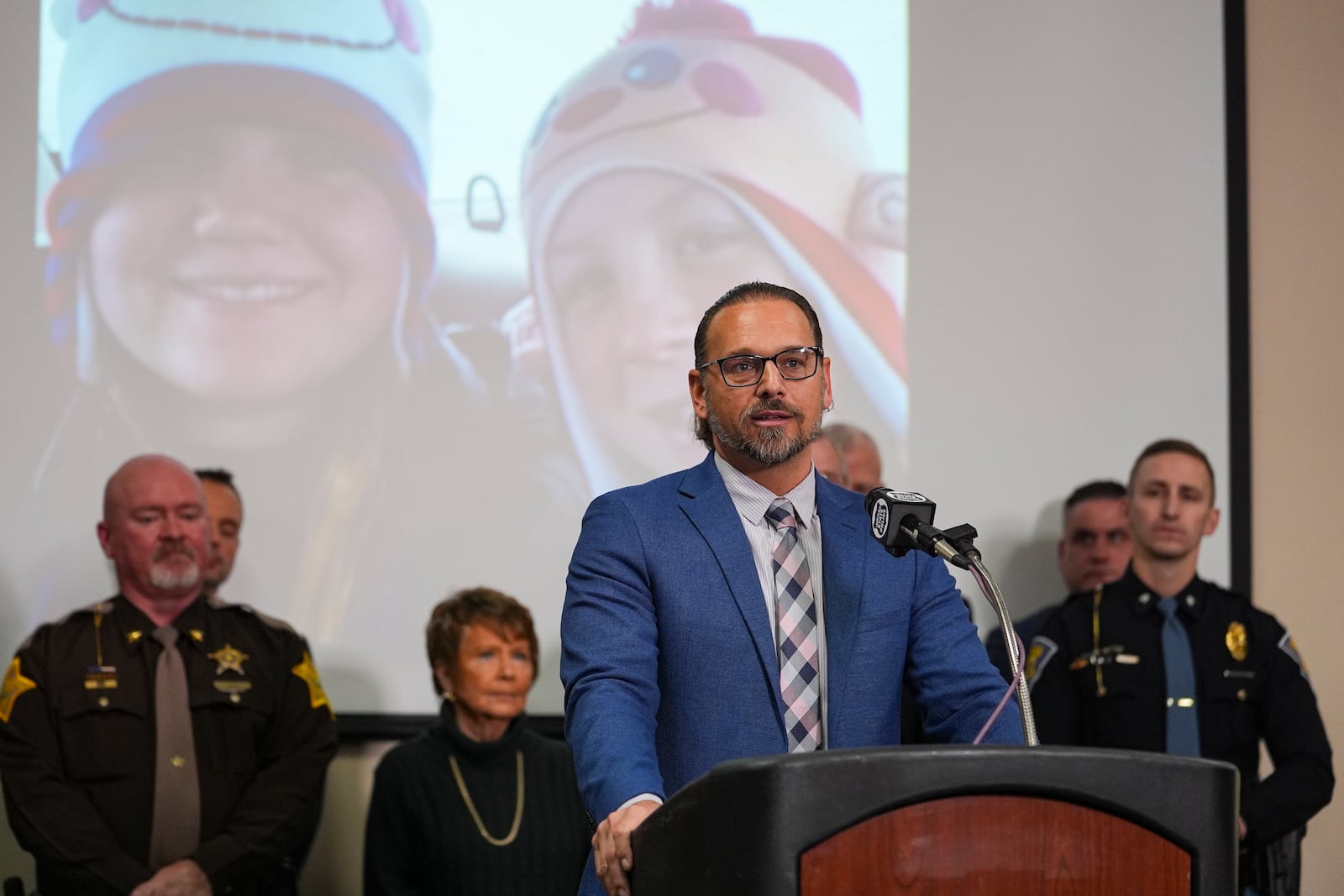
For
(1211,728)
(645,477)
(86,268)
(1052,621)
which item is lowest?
(1211,728)

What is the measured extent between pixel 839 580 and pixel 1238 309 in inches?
111

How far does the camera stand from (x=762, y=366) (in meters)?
2.01

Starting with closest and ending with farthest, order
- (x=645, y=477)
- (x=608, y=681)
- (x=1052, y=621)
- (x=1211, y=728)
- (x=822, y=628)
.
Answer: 1. (x=608, y=681)
2. (x=822, y=628)
3. (x=1211, y=728)
4. (x=1052, y=621)
5. (x=645, y=477)

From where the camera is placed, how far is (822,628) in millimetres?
1990

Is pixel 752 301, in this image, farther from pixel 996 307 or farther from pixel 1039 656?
pixel 996 307

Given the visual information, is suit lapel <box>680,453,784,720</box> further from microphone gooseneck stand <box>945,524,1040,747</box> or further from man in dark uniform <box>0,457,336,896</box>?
man in dark uniform <box>0,457,336,896</box>

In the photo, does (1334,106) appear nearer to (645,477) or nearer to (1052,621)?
(1052,621)

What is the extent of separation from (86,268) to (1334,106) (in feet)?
12.3

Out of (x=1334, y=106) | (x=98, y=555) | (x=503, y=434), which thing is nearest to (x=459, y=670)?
(x=503, y=434)

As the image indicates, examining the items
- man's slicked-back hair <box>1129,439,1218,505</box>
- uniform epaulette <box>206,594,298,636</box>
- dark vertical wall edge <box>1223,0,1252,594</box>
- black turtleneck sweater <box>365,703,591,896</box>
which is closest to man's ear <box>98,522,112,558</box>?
uniform epaulette <box>206,594,298,636</box>

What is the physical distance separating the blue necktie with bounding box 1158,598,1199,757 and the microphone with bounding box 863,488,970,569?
2.11m

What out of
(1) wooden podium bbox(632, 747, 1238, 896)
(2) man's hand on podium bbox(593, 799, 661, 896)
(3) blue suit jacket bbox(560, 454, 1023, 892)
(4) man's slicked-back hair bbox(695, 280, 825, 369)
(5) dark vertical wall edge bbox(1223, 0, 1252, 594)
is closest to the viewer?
(1) wooden podium bbox(632, 747, 1238, 896)

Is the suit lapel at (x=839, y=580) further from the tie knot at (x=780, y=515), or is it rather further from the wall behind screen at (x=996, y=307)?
the wall behind screen at (x=996, y=307)

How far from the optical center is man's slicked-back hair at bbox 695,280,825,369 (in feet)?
6.72
